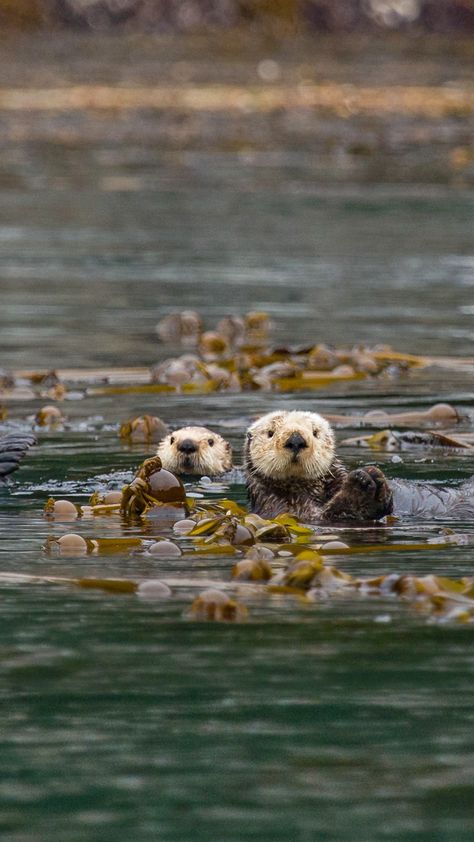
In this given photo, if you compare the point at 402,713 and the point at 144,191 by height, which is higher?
the point at 144,191

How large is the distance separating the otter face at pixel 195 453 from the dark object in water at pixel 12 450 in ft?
2.89

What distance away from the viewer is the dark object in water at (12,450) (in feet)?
20.3

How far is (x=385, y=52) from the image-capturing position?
3547cm

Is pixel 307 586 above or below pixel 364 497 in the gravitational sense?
below

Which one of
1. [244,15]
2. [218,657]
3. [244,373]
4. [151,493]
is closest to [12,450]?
[151,493]

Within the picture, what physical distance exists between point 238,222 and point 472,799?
13.5 meters

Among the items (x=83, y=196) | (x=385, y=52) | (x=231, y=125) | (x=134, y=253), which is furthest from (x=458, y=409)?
(x=385, y=52)

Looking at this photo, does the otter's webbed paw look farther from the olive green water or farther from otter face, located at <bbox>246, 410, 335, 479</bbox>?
otter face, located at <bbox>246, 410, 335, 479</bbox>

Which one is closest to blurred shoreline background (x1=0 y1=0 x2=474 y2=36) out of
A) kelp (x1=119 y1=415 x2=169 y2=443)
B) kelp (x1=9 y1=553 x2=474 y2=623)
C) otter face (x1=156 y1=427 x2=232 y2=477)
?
kelp (x1=119 y1=415 x2=169 y2=443)

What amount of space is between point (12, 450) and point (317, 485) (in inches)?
43.6

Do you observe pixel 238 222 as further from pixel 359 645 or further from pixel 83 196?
pixel 359 645

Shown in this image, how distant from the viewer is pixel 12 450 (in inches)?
244

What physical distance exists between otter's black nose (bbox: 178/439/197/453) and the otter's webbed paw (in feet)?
4.01

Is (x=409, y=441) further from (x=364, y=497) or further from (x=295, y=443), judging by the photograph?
(x=364, y=497)
